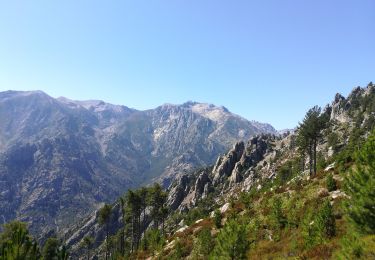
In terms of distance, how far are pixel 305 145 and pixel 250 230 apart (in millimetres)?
39252

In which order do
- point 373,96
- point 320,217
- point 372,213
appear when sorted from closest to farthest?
point 372,213 < point 320,217 < point 373,96

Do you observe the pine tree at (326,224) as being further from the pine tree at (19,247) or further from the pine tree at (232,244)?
the pine tree at (19,247)

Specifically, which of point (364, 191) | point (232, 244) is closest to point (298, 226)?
point (232, 244)

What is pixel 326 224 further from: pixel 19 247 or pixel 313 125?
pixel 313 125

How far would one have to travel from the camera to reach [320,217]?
108ft

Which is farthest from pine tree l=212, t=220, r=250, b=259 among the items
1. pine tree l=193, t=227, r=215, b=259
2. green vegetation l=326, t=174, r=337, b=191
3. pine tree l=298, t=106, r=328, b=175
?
pine tree l=298, t=106, r=328, b=175

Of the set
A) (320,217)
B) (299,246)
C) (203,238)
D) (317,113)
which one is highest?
(317,113)

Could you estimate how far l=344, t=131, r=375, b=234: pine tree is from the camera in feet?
78.0

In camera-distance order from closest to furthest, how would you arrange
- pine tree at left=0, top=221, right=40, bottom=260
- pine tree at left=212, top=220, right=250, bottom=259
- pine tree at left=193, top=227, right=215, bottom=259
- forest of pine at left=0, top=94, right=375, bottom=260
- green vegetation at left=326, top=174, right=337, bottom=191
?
forest of pine at left=0, top=94, right=375, bottom=260
pine tree at left=0, top=221, right=40, bottom=260
pine tree at left=212, top=220, right=250, bottom=259
pine tree at left=193, top=227, right=215, bottom=259
green vegetation at left=326, top=174, right=337, bottom=191

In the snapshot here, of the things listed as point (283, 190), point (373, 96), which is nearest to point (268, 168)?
point (373, 96)

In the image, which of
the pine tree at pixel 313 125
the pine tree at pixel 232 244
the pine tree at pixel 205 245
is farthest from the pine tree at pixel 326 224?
the pine tree at pixel 313 125

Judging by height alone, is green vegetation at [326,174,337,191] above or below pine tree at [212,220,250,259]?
above

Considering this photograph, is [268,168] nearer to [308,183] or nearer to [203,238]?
[308,183]

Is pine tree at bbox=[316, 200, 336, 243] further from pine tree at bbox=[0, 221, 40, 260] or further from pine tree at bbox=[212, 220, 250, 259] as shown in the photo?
pine tree at bbox=[0, 221, 40, 260]
